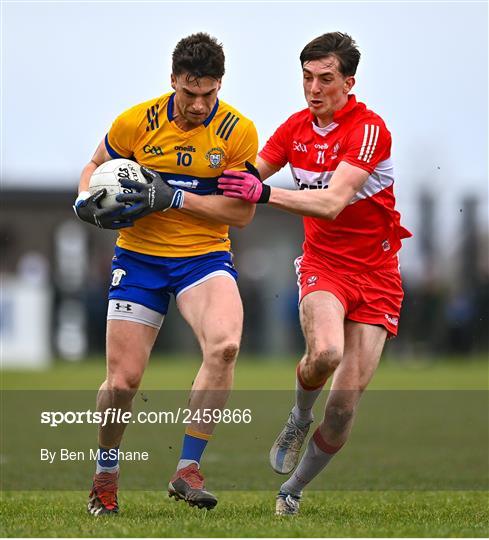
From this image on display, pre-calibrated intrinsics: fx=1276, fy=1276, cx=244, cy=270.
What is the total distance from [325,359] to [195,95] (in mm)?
1770

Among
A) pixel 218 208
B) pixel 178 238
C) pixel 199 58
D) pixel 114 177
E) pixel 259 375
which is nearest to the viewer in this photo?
pixel 199 58

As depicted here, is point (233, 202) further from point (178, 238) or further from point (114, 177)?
point (114, 177)

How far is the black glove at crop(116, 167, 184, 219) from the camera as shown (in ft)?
24.7

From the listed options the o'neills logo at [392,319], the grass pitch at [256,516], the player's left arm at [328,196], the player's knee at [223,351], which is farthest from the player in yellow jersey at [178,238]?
the o'neills logo at [392,319]

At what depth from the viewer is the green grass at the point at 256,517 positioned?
22.3 feet

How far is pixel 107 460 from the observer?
779cm

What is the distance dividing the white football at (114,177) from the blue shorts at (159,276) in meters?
0.45

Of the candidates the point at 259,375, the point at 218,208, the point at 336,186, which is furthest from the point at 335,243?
the point at 259,375

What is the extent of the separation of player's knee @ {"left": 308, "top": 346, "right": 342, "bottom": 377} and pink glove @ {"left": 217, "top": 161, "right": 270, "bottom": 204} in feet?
3.21

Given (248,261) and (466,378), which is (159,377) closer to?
(466,378)

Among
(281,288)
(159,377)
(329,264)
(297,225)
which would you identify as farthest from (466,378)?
(329,264)

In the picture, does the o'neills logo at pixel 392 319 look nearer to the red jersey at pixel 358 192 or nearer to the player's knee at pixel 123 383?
the red jersey at pixel 358 192

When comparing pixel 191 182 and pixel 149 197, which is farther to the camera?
pixel 191 182

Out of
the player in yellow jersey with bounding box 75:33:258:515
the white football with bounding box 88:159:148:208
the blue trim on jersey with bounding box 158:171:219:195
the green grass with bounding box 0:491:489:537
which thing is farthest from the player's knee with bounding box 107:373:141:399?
the blue trim on jersey with bounding box 158:171:219:195
